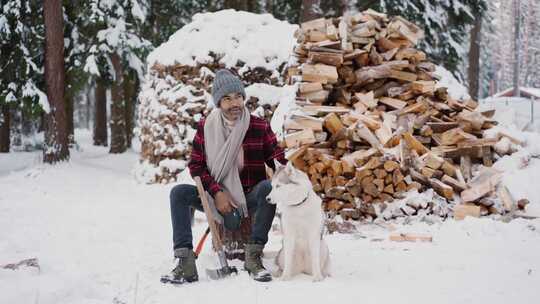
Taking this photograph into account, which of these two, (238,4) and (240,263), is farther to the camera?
(238,4)

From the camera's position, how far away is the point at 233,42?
862 centimetres

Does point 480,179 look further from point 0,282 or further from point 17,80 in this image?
point 17,80

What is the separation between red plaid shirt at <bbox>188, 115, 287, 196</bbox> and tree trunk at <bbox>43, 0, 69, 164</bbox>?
7.88 meters

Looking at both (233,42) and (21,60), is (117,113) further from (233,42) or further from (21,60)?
(233,42)

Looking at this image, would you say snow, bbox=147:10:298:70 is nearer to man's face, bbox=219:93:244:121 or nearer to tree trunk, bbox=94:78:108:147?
man's face, bbox=219:93:244:121

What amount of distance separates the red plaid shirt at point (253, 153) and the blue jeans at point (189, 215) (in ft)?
0.60

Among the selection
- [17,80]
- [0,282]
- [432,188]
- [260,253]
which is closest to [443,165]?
[432,188]

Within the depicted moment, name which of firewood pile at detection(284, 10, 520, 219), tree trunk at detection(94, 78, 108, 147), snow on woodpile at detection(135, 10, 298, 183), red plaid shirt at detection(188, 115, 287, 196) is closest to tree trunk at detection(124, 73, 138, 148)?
tree trunk at detection(94, 78, 108, 147)

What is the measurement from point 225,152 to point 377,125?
278 centimetres

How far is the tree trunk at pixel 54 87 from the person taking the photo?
10.3 meters

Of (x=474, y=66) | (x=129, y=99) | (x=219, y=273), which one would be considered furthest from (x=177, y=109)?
(x=474, y=66)

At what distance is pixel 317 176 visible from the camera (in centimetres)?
559

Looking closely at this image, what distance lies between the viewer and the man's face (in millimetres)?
3611

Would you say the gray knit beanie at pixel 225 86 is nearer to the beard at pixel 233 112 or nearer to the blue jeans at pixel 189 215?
the beard at pixel 233 112
